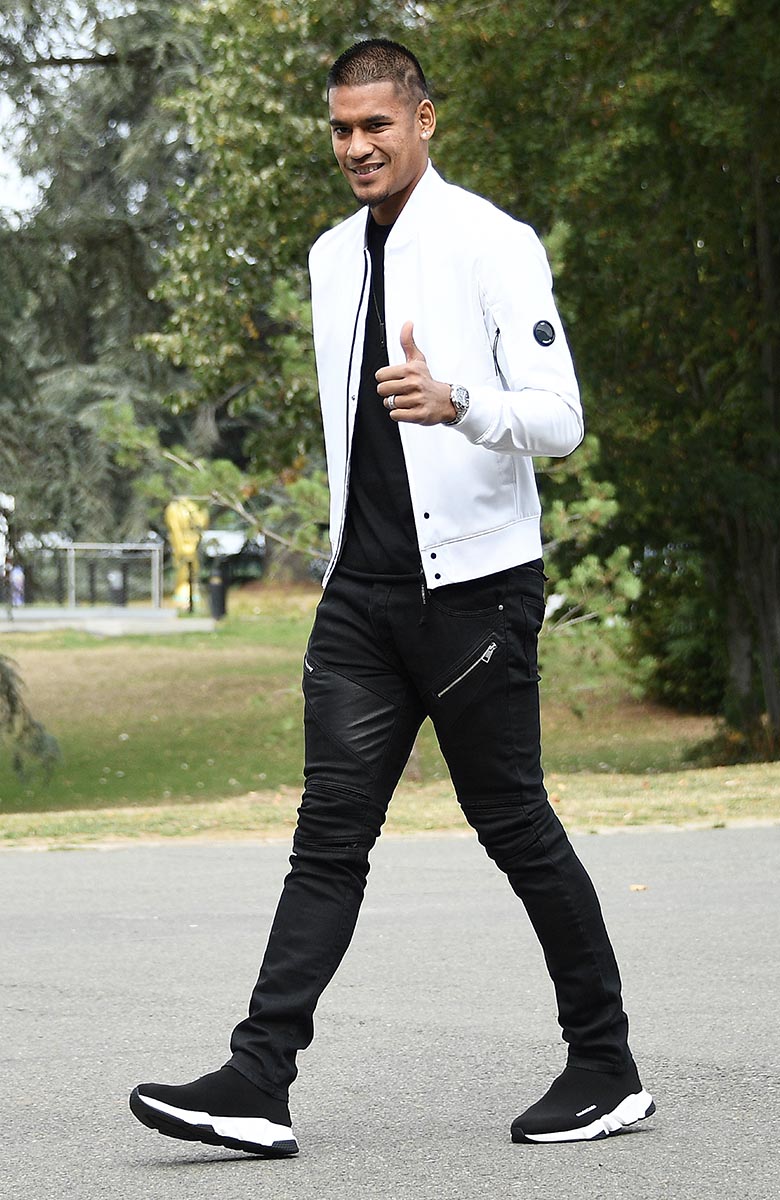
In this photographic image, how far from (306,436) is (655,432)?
14.5ft

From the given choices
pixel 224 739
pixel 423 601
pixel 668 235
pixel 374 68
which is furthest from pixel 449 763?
pixel 224 739

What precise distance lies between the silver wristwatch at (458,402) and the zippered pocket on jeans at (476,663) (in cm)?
51

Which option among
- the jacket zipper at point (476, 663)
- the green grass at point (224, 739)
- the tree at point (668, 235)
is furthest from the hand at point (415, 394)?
the tree at point (668, 235)

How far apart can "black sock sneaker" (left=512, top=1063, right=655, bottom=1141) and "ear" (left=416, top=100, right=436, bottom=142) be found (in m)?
1.90

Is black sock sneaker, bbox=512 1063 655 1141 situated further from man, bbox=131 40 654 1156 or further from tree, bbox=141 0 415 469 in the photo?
tree, bbox=141 0 415 469

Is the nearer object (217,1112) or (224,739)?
(217,1112)

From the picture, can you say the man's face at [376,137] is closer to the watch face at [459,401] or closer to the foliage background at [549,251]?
the watch face at [459,401]

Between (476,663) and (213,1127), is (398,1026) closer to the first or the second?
(213,1127)

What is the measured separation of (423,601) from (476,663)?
162mm

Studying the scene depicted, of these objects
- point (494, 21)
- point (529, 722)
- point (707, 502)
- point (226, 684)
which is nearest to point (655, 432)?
point (707, 502)

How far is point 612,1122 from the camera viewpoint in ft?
12.7

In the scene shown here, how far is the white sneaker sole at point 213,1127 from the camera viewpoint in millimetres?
3594

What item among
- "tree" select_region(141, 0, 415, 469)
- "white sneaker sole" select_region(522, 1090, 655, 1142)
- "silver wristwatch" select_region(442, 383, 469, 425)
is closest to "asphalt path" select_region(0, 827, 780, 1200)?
"white sneaker sole" select_region(522, 1090, 655, 1142)

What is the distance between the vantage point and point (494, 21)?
50.1ft
